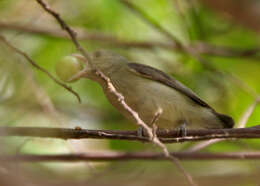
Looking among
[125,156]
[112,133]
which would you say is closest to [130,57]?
[125,156]

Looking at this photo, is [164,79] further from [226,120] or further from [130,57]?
[130,57]

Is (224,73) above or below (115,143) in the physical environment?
above

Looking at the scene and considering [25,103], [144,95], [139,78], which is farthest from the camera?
[25,103]

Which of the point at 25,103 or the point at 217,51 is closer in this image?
the point at 25,103

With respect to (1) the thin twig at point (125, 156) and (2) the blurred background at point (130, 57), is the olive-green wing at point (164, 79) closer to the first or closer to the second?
(1) the thin twig at point (125, 156)

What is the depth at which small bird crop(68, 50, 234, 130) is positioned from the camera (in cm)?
442

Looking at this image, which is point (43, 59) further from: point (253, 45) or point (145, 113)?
point (253, 45)

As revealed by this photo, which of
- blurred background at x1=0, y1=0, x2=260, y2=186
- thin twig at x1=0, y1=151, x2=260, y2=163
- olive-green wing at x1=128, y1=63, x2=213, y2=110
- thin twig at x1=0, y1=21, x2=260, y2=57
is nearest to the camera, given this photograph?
thin twig at x1=0, y1=151, x2=260, y2=163

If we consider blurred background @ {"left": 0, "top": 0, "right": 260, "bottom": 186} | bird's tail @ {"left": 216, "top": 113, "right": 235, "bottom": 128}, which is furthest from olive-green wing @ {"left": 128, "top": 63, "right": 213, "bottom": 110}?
blurred background @ {"left": 0, "top": 0, "right": 260, "bottom": 186}

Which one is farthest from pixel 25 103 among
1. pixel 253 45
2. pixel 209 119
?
pixel 253 45

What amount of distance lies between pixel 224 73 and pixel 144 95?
1548 millimetres

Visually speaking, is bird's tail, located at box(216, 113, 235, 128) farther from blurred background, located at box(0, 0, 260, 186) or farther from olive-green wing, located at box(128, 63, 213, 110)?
blurred background, located at box(0, 0, 260, 186)

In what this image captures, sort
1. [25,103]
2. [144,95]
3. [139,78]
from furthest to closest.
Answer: [25,103]
[139,78]
[144,95]

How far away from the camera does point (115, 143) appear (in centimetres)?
622
